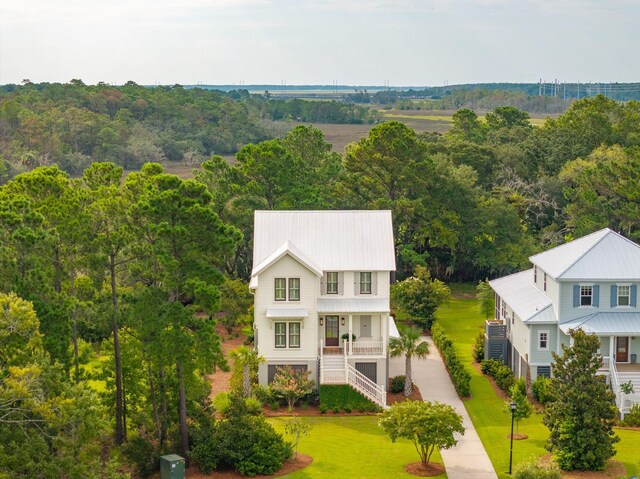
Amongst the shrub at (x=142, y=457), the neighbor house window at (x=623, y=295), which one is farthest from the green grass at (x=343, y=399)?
the neighbor house window at (x=623, y=295)

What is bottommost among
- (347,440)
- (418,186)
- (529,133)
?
(347,440)

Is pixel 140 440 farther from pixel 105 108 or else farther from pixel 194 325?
pixel 105 108

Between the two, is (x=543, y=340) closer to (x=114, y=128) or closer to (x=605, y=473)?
(x=605, y=473)

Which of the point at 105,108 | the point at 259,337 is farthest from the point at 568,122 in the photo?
the point at 105,108

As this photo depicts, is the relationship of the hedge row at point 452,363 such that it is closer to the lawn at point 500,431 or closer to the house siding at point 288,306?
the lawn at point 500,431

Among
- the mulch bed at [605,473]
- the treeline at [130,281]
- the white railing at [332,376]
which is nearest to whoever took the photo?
the treeline at [130,281]

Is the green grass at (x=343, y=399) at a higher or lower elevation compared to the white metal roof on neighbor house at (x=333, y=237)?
lower
